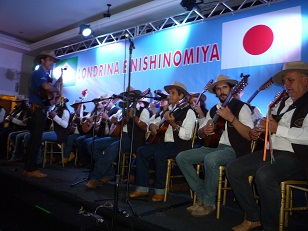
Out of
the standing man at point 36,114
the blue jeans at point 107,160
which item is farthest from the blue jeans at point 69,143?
the blue jeans at point 107,160

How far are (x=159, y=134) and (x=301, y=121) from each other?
1938mm

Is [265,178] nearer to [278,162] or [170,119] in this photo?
[278,162]

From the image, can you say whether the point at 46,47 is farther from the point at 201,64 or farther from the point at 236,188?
the point at 236,188

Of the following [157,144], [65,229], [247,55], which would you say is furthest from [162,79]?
[65,229]

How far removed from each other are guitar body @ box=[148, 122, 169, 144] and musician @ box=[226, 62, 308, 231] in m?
1.30

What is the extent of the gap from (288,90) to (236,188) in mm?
1104

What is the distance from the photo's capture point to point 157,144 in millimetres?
3771

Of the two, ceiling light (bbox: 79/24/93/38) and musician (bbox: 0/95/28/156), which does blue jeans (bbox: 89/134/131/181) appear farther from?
ceiling light (bbox: 79/24/93/38)

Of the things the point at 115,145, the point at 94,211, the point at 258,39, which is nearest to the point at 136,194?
the point at 94,211

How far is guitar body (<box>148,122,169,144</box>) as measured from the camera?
146 inches

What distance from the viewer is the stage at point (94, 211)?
103 inches

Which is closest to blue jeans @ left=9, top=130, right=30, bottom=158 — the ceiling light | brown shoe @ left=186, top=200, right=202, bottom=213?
the ceiling light

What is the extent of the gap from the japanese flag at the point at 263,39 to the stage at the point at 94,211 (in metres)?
2.30

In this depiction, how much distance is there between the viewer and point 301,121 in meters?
2.32
